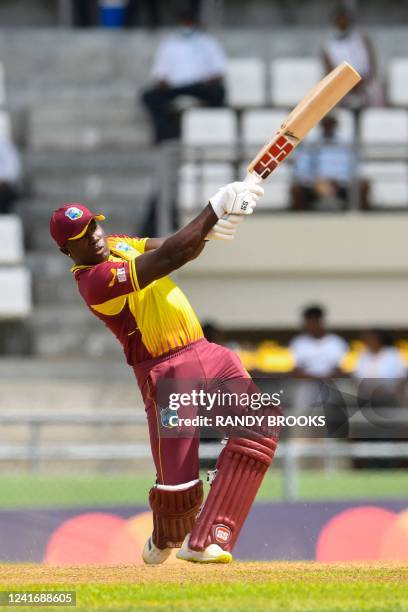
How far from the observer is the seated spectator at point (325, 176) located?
45.8ft

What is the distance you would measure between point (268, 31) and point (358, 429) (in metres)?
7.90

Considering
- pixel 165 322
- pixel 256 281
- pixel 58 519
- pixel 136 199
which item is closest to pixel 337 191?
pixel 256 281

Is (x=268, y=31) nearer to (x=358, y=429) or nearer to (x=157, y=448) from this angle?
(x=358, y=429)

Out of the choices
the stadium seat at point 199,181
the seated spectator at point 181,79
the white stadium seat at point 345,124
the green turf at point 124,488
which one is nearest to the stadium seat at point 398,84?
the white stadium seat at point 345,124

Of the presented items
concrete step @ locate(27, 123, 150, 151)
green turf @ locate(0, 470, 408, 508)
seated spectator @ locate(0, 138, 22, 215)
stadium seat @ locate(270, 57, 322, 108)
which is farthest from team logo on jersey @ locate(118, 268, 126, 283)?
concrete step @ locate(27, 123, 150, 151)

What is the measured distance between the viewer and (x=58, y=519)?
10359 millimetres

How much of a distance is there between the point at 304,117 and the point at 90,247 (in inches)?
50.3

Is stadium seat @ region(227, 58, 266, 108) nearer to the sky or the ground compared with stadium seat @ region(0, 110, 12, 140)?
nearer to the sky

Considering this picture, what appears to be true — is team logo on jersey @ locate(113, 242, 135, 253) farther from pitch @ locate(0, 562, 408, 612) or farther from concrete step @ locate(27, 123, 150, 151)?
concrete step @ locate(27, 123, 150, 151)

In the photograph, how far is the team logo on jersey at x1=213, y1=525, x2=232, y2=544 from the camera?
745 cm

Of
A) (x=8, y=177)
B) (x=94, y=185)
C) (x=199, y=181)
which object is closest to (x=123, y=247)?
(x=199, y=181)

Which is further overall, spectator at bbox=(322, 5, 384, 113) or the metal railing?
spectator at bbox=(322, 5, 384, 113)

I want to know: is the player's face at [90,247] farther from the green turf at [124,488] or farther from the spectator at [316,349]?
the spectator at [316,349]

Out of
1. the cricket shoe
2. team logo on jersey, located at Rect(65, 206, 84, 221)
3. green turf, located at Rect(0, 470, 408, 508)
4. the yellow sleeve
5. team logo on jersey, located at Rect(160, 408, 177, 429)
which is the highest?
team logo on jersey, located at Rect(65, 206, 84, 221)
